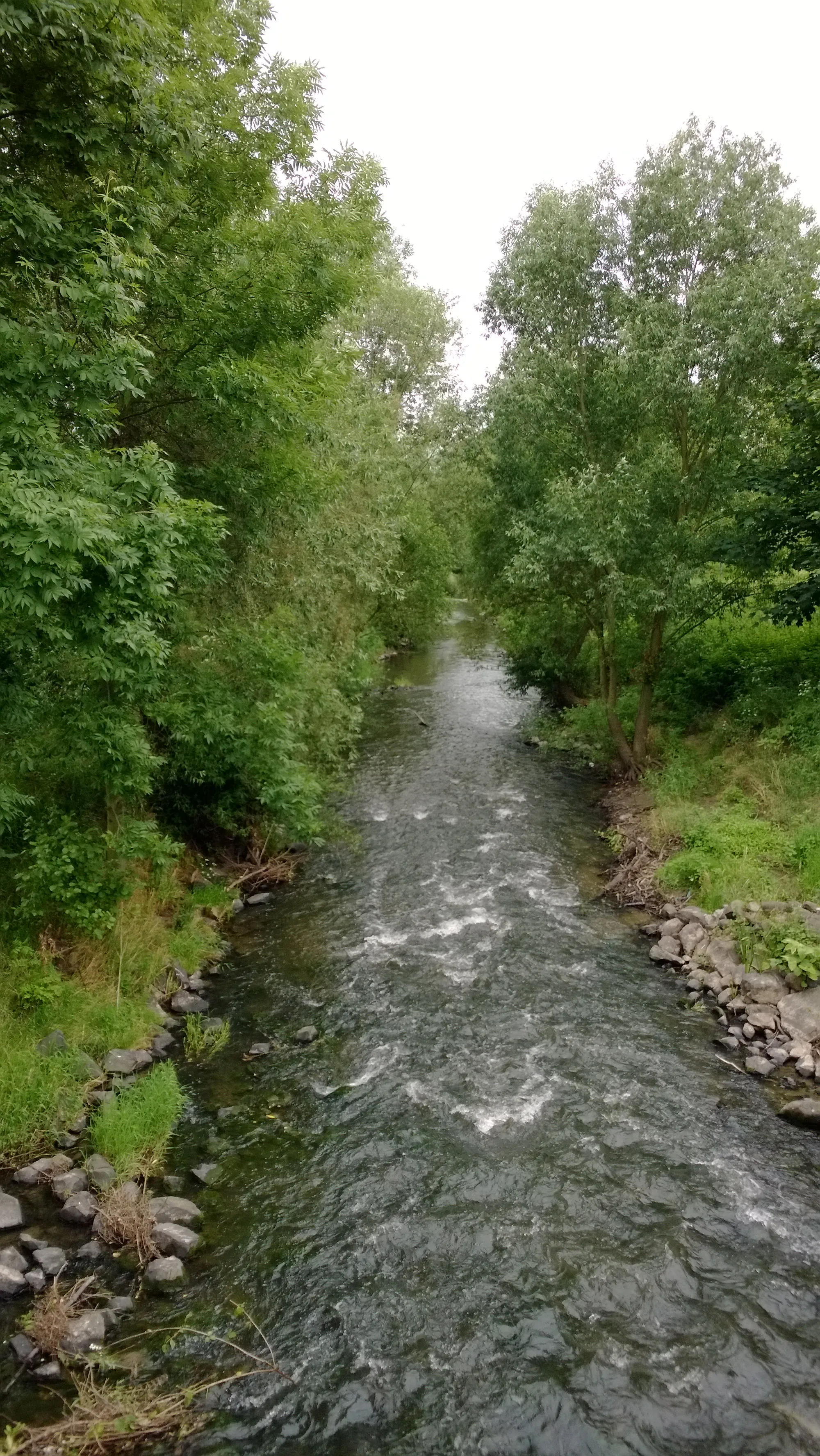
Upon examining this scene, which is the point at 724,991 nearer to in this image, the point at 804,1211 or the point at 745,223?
the point at 804,1211

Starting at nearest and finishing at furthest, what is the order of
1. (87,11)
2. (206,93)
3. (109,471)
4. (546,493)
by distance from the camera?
(87,11) → (109,471) → (206,93) → (546,493)

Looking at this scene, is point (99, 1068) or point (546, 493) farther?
point (546, 493)

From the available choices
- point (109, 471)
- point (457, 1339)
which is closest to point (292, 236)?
point (109, 471)

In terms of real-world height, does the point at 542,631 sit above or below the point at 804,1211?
above

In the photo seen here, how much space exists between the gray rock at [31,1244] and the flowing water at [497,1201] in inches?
59.4

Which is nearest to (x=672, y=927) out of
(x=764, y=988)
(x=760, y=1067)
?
(x=764, y=988)

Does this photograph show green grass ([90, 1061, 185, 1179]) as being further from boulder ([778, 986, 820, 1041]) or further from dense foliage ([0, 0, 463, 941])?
boulder ([778, 986, 820, 1041])

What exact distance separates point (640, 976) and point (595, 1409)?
7393 millimetres

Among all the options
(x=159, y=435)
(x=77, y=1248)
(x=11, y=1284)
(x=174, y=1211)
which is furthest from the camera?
(x=159, y=435)

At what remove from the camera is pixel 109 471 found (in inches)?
353

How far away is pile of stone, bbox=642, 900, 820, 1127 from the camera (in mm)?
10898

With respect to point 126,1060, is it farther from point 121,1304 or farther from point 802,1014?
point 802,1014

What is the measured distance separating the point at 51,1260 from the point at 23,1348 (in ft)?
2.95

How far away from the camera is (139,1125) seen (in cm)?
907
